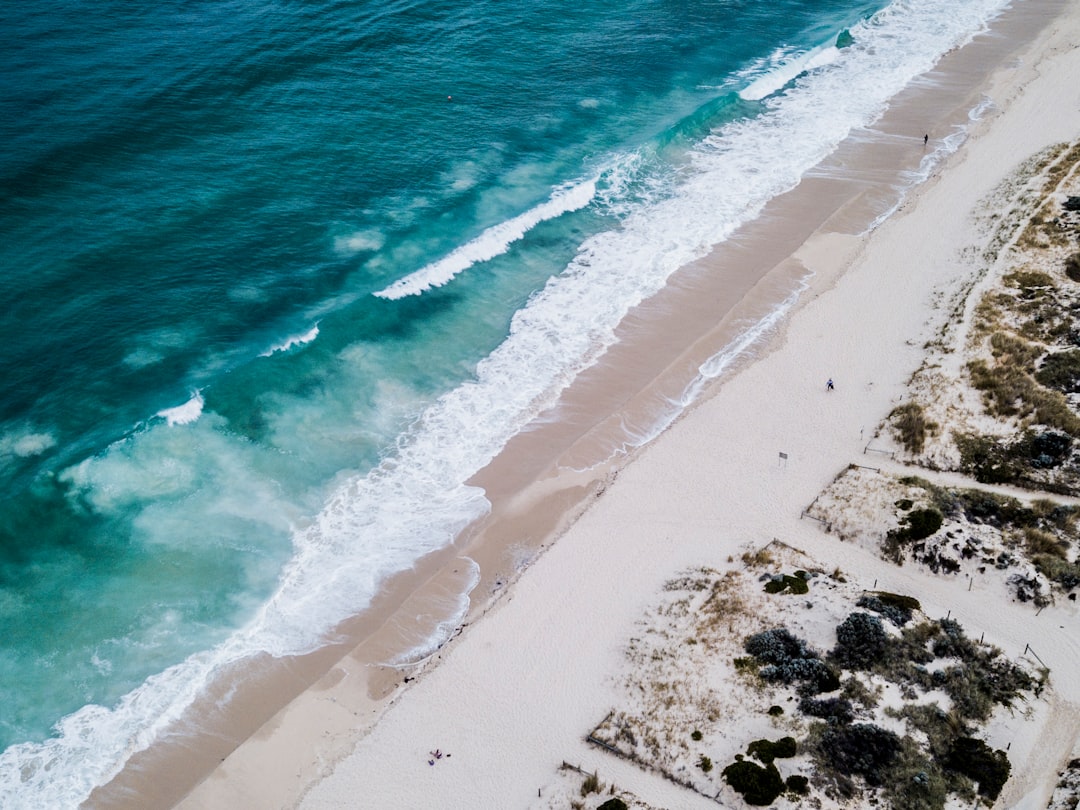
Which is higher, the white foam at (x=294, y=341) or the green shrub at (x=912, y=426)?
the white foam at (x=294, y=341)

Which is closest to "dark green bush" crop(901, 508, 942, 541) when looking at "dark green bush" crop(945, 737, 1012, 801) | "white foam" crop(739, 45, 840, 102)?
"dark green bush" crop(945, 737, 1012, 801)

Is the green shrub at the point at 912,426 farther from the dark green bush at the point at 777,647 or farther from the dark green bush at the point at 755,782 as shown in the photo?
the dark green bush at the point at 755,782

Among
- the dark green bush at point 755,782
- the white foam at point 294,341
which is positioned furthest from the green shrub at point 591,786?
the white foam at point 294,341

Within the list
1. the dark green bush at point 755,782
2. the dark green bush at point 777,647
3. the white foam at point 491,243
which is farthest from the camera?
the white foam at point 491,243

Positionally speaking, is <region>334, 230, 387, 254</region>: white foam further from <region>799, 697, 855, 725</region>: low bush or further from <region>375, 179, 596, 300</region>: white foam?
<region>799, 697, 855, 725</region>: low bush

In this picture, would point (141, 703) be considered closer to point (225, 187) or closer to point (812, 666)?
point (812, 666)

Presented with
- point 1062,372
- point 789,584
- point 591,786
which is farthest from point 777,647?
point 1062,372
